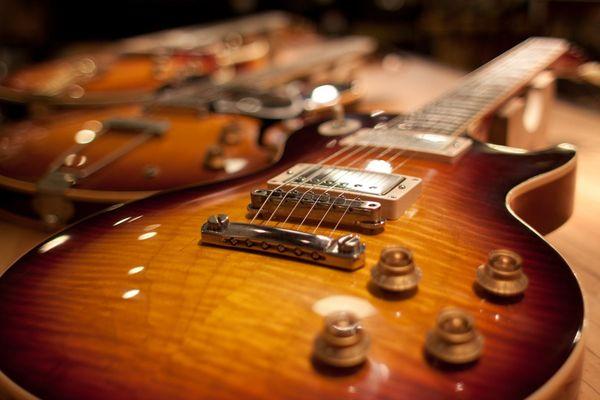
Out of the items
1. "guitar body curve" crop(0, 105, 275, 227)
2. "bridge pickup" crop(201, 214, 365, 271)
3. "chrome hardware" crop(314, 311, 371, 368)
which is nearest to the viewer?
"chrome hardware" crop(314, 311, 371, 368)

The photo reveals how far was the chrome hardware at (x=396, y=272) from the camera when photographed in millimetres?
554

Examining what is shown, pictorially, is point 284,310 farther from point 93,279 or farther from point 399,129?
point 399,129

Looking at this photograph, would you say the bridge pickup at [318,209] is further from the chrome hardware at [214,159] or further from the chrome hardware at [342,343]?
the chrome hardware at [214,159]

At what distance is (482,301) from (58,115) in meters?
1.43

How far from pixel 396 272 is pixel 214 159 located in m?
0.66

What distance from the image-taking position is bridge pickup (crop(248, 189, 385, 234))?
699 millimetres

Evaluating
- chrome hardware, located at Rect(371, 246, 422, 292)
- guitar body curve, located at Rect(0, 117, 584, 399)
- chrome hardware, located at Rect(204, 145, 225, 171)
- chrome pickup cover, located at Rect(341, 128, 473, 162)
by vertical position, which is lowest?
chrome hardware, located at Rect(204, 145, 225, 171)

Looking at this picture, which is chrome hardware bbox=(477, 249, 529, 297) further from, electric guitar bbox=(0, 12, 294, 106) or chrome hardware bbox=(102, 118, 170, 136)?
electric guitar bbox=(0, 12, 294, 106)

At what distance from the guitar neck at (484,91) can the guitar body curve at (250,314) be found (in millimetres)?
337

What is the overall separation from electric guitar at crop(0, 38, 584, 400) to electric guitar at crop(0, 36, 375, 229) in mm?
252

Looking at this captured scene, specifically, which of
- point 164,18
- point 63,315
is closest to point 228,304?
point 63,315

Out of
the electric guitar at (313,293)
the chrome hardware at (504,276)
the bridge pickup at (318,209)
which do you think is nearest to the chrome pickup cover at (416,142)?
the electric guitar at (313,293)

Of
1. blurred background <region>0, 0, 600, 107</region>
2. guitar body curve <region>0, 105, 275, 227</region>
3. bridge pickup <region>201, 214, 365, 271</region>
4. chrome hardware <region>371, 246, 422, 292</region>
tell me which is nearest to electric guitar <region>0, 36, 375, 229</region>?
guitar body curve <region>0, 105, 275, 227</region>

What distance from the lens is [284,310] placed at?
0.56 metres
